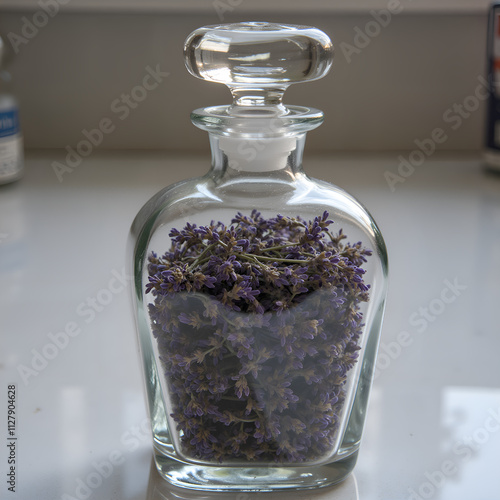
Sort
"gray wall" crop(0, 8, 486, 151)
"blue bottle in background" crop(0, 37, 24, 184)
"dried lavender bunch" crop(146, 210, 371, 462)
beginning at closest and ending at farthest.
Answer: "dried lavender bunch" crop(146, 210, 371, 462) → "blue bottle in background" crop(0, 37, 24, 184) → "gray wall" crop(0, 8, 486, 151)

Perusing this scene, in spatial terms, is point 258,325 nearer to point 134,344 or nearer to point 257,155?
point 257,155

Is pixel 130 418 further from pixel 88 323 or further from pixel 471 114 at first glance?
pixel 471 114

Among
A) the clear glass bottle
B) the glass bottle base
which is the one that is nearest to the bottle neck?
the clear glass bottle

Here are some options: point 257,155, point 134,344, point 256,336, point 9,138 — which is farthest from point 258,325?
point 9,138

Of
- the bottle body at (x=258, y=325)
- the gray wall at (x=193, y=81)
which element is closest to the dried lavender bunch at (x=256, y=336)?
the bottle body at (x=258, y=325)

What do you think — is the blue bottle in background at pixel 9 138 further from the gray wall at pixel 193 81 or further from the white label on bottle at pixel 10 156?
the gray wall at pixel 193 81

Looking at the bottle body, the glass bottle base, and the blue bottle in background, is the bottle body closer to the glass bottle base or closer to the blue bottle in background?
the glass bottle base
